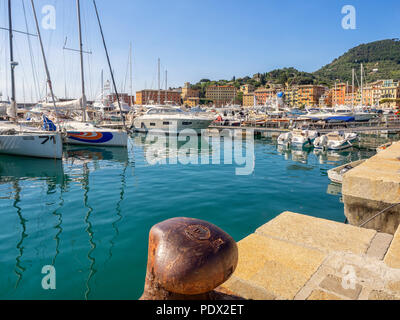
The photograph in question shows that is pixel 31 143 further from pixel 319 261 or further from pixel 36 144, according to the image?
pixel 319 261

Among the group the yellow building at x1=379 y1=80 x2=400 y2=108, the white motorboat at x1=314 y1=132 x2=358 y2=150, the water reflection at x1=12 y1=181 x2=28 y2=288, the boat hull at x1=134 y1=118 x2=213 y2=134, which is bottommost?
the water reflection at x1=12 y1=181 x2=28 y2=288

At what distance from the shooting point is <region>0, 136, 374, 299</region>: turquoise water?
525 centimetres

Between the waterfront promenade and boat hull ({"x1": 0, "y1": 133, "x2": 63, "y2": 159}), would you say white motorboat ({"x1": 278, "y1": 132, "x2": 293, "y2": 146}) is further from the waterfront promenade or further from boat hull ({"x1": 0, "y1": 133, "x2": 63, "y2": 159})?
the waterfront promenade

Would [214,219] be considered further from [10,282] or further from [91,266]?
[10,282]

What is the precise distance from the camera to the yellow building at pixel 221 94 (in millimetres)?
194125

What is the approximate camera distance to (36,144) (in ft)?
62.0

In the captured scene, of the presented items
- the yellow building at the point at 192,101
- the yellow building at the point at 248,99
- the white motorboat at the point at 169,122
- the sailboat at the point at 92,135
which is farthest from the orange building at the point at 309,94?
the sailboat at the point at 92,135

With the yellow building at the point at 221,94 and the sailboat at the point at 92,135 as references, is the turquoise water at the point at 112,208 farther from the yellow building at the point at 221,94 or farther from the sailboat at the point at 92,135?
the yellow building at the point at 221,94

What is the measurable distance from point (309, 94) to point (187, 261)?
16712 cm

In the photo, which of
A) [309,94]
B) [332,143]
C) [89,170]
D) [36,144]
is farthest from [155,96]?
[89,170]

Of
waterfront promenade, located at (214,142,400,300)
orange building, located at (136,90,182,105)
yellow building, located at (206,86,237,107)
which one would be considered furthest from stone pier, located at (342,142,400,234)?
yellow building, located at (206,86,237,107)

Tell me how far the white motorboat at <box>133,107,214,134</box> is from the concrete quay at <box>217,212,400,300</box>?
3426cm

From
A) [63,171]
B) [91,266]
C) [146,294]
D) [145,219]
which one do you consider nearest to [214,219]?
[145,219]

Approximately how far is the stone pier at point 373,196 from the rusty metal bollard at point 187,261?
3.61 m
